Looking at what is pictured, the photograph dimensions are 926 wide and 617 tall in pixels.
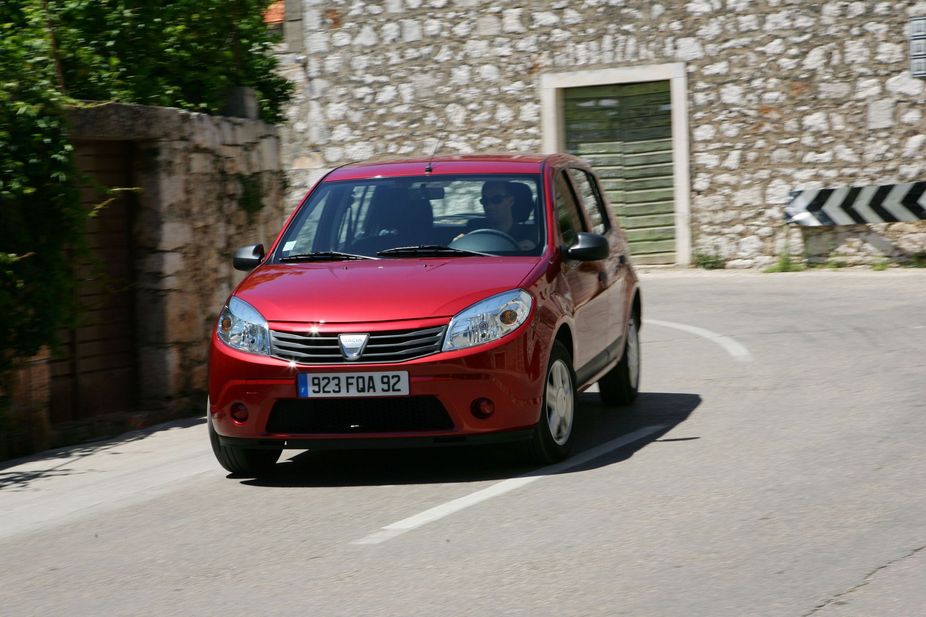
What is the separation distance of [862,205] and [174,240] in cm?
1178

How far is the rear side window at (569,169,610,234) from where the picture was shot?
30.3ft

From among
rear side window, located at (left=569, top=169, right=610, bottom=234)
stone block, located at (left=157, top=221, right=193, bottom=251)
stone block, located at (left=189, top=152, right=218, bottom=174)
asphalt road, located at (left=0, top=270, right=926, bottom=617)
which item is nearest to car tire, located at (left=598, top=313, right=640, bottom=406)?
asphalt road, located at (left=0, top=270, right=926, bottom=617)

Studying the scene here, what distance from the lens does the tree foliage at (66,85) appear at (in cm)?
862

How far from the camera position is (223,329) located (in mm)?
7523

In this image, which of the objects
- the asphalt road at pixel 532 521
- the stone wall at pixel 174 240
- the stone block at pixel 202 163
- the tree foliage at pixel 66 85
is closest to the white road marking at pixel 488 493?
the asphalt road at pixel 532 521

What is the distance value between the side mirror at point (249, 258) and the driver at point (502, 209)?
130cm

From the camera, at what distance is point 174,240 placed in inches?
414

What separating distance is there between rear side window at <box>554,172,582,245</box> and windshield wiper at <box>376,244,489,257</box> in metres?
0.68

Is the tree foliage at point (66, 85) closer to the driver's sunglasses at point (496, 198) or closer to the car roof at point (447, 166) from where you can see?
the car roof at point (447, 166)

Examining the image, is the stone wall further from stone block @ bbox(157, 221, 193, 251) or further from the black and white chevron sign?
the black and white chevron sign

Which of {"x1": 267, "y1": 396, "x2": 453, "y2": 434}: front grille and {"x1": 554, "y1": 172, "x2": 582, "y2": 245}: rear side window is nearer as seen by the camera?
{"x1": 267, "y1": 396, "x2": 453, "y2": 434}: front grille

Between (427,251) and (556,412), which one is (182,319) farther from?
(556,412)

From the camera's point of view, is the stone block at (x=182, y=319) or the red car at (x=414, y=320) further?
the stone block at (x=182, y=319)

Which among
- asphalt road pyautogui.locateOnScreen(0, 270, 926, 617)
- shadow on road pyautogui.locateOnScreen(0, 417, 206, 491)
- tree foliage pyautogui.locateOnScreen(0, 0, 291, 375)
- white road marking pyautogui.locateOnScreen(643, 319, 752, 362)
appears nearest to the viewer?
asphalt road pyautogui.locateOnScreen(0, 270, 926, 617)
